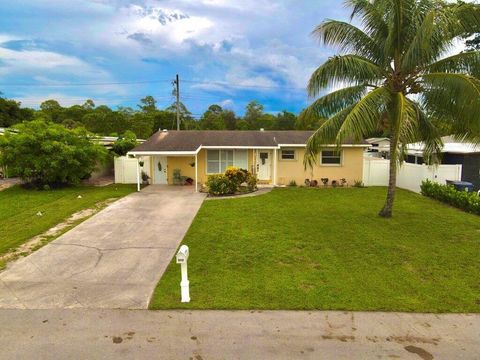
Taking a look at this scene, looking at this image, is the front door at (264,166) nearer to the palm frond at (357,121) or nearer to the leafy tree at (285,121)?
the palm frond at (357,121)

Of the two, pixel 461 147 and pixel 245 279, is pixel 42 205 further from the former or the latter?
pixel 461 147

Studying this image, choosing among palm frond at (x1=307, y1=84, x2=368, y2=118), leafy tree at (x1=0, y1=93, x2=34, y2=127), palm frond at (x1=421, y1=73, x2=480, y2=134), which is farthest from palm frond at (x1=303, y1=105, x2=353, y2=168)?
leafy tree at (x1=0, y1=93, x2=34, y2=127)

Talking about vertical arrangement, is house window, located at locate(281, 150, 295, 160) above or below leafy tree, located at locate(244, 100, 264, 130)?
below

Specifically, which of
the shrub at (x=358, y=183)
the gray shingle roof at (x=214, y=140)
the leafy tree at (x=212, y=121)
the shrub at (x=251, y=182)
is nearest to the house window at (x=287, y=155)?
the gray shingle roof at (x=214, y=140)

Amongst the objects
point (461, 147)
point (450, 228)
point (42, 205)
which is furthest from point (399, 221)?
point (42, 205)

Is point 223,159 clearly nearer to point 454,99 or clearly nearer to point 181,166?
point 181,166

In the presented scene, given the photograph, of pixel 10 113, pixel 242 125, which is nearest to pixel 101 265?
pixel 10 113

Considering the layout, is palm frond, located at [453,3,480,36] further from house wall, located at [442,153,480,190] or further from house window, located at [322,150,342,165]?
house window, located at [322,150,342,165]
